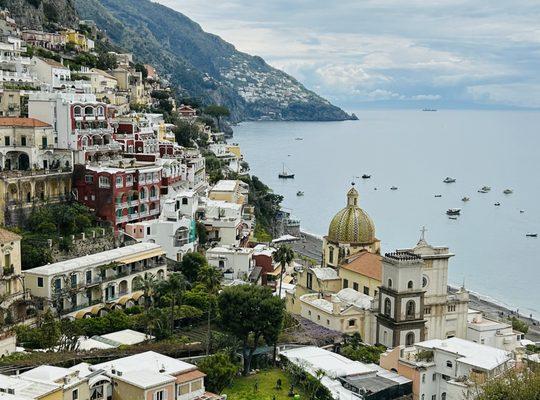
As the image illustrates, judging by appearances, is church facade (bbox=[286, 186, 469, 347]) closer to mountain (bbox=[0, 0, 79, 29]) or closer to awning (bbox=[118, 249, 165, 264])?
awning (bbox=[118, 249, 165, 264])

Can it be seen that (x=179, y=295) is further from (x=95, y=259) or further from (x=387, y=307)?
(x=387, y=307)

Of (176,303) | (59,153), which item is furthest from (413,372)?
(59,153)

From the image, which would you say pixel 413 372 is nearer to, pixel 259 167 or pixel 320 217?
pixel 320 217

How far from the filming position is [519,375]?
120 feet

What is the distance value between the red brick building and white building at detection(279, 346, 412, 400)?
19969 millimetres

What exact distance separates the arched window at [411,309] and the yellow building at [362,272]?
3162mm

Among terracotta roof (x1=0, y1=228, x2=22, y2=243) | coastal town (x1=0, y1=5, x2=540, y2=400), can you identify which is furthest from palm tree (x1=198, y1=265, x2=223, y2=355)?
terracotta roof (x1=0, y1=228, x2=22, y2=243)

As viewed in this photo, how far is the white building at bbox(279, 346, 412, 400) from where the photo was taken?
3862 cm

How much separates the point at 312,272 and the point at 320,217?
73.0 meters

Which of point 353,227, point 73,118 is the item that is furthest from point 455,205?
point 73,118

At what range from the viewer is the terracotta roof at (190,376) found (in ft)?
113

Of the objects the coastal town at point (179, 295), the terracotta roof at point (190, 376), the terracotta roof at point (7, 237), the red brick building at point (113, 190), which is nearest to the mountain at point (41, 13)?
the coastal town at point (179, 295)

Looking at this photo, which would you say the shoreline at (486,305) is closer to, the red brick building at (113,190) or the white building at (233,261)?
the white building at (233,261)

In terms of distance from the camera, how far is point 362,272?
173ft
